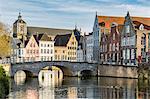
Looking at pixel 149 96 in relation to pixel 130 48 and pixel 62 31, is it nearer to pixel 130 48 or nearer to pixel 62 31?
pixel 130 48

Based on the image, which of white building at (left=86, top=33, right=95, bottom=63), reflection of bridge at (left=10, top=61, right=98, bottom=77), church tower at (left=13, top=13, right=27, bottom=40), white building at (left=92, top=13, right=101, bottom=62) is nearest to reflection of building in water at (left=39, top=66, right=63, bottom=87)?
reflection of bridge at (left=10, top=61, right=98, bottom=77)

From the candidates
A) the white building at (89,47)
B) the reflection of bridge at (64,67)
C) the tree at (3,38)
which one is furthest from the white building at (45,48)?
the tree at (3,38)

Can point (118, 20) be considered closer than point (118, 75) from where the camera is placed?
No

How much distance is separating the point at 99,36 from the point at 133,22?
46.2ft

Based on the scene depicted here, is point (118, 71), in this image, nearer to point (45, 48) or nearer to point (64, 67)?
point (64, 67)

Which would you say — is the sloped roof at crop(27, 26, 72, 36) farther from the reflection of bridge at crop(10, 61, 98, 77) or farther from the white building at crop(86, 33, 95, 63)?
the reflection of bridge at crop(10, 61, 98, 77)

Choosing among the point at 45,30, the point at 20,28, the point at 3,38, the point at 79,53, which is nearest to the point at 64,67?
the point at 79,53

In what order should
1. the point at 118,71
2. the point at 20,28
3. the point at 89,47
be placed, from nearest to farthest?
the point at 118,71
the point at 89,47
the point at 20,28

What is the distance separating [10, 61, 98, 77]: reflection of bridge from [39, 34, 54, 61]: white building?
23.1 m

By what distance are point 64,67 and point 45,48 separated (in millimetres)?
26024

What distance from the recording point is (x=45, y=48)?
312 feet

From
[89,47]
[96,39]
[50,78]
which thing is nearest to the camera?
[50,78]

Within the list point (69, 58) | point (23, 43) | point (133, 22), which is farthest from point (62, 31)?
point (133, 22)

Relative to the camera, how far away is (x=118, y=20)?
80.9 meters
